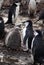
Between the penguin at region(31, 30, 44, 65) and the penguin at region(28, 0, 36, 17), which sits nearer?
the penguin at region(31, 30, 44, 65)

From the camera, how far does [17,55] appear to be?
820 centimetres

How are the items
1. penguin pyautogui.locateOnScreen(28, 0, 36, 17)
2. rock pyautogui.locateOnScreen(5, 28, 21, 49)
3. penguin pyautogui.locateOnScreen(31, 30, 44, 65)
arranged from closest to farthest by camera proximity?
penguin pyautogui.locateOnScreen(31, 30, 44, 65)
rock pyautogui.locateOnScreen(5, 28, 21, 49)
penguin pyautogui.locateOnScreen(28, 0, 36, 17)

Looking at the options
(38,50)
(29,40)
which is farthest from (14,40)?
(38,50)

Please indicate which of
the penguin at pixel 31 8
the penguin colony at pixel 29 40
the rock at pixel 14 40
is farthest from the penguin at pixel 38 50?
the penguin at pixel 31 8

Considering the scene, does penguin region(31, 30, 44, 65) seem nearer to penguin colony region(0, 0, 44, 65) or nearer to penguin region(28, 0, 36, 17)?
penguin colony region(0, 0, 44, 65)

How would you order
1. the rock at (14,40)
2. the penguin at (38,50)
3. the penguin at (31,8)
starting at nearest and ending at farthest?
the penguin at (38,50) → the rock at (14,40) → the penguin at (31,8)

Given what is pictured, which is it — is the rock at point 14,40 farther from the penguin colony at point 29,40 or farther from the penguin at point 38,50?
the penguin at point 38,50

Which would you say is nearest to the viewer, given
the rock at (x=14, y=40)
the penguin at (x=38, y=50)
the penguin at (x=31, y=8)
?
the penguin at (x=38, y=50)

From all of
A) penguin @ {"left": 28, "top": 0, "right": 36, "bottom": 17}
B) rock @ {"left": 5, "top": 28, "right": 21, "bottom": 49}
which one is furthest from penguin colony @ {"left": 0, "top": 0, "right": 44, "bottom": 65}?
penguin @ {"left": 28, "top": 0, "right": 36, "bottom": 17}

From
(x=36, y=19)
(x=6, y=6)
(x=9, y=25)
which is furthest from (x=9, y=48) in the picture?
(x=6, y=6)

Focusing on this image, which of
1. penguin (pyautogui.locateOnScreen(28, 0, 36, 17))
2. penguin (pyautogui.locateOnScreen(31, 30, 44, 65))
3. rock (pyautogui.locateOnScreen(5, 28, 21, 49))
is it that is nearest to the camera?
penguin (pyautogui.locateOnScreen(31, 30, 44, 65))

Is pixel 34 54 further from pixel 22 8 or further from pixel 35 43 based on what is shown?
pixel 22 8

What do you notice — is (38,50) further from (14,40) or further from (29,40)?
(14,40)

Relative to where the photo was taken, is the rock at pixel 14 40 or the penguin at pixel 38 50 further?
the rock at pixel 14 40
